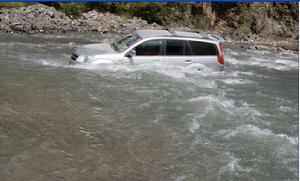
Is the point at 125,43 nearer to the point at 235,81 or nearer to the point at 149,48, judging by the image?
the point at 149,48

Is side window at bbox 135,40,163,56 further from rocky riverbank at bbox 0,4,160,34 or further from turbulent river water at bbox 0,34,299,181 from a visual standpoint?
rocky riverbank at bbox 0,4,160,34

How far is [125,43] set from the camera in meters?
14.7

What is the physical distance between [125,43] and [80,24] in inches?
541

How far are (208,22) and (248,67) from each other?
1335 centimetres

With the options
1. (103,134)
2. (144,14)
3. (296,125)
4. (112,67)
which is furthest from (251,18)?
(103,134)

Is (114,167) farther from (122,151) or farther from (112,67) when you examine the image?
(112,67)

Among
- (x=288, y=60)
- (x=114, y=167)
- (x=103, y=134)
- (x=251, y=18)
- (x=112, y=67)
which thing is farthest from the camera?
(x=251, y=18)

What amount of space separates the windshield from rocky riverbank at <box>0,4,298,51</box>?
1079 cm

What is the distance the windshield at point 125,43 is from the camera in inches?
565

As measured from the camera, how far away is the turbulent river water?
7504mm

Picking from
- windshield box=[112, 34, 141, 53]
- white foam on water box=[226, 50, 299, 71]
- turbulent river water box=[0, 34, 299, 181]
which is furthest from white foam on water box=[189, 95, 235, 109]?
white foam on water box=[226, 50, 299, 71]

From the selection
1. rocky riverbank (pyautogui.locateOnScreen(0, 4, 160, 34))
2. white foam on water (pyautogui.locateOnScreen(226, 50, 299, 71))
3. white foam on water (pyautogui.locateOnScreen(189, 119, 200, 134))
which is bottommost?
white foam on water (pyautogui.locateOnScreen(226, 50, 299, 71))

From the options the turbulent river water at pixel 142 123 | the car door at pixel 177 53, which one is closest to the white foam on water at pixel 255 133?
the turbulent river water at pixel 142 123

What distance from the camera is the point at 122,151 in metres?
8.13
